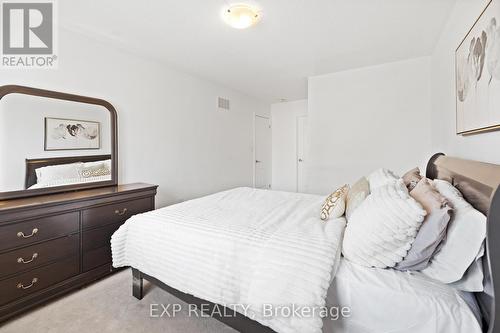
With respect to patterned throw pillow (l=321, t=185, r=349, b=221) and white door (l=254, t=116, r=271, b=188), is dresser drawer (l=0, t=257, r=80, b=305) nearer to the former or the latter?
patterned throw pillow (l=321, t=185, r=349, b=221)

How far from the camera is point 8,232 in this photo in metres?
1.62

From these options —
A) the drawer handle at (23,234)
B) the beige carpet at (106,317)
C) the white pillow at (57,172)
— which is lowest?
the beige carpet at (106,317)

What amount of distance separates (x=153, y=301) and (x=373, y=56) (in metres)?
3.55

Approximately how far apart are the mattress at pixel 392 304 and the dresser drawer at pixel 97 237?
2.01 metres

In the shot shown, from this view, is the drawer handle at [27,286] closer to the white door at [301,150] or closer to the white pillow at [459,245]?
the white pillow at [459,245]

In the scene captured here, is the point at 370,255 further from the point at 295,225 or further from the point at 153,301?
the point at 153,301

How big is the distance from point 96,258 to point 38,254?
44cm

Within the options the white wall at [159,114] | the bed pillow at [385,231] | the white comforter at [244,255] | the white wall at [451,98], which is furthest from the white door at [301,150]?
the bed pillow at [385,231]

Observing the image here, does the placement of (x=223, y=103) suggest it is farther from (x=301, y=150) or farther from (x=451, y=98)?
(x=451, y=98)

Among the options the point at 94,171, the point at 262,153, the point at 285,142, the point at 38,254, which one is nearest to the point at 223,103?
the point at 262,153

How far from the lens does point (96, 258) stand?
2.12 m

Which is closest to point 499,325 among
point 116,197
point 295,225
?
point 295,225

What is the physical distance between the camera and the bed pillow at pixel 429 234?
39.2 inches

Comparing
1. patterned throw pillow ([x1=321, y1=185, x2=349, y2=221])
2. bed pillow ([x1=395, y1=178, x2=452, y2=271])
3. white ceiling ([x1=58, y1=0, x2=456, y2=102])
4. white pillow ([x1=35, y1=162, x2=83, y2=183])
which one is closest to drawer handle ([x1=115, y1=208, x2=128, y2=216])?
white pillow ([x1=35, y1=162, x2=83, y2=183])
